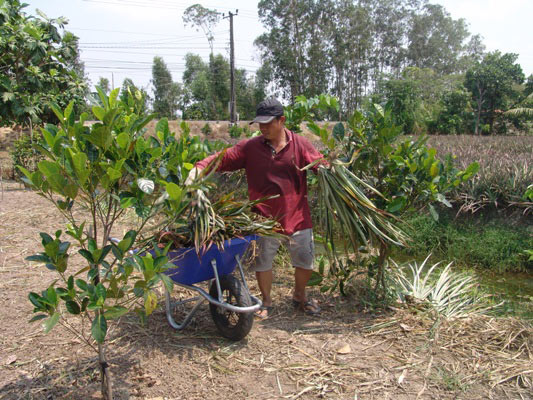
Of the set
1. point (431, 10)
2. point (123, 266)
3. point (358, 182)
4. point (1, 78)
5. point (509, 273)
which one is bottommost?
point (509, 273)

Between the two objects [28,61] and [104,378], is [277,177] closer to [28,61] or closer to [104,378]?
[104,378]

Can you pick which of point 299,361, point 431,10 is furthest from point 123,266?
point 431,10

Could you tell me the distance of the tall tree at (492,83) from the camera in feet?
74.7

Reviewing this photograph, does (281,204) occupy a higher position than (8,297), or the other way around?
(281,204)

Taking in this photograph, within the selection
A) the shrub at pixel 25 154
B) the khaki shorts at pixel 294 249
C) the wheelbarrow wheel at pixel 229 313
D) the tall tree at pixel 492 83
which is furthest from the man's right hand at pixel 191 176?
the tall tree at pixel 492 83

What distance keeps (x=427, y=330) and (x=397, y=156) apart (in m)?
1.19

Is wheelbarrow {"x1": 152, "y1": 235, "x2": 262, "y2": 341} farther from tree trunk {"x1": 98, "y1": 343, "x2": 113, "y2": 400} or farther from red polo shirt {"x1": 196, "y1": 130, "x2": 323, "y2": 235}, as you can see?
tree trunk {"x1": 98, "y1": 343, "x2": 113, "y2": 400}

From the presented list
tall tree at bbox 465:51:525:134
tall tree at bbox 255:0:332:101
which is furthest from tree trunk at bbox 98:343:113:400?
tall tree at bbox 255:0:332:101

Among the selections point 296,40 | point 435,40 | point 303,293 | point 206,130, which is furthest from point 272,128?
point 435,40

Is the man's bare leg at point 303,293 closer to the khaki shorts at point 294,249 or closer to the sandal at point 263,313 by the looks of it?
the khaki shorts at point 294,249

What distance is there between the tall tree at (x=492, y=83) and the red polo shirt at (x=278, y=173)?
2261cm

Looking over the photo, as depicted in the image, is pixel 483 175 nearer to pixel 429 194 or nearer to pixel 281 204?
pixel 429 194

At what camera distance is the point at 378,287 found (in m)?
3.35

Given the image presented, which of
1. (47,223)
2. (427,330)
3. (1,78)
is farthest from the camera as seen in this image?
(1,78)
